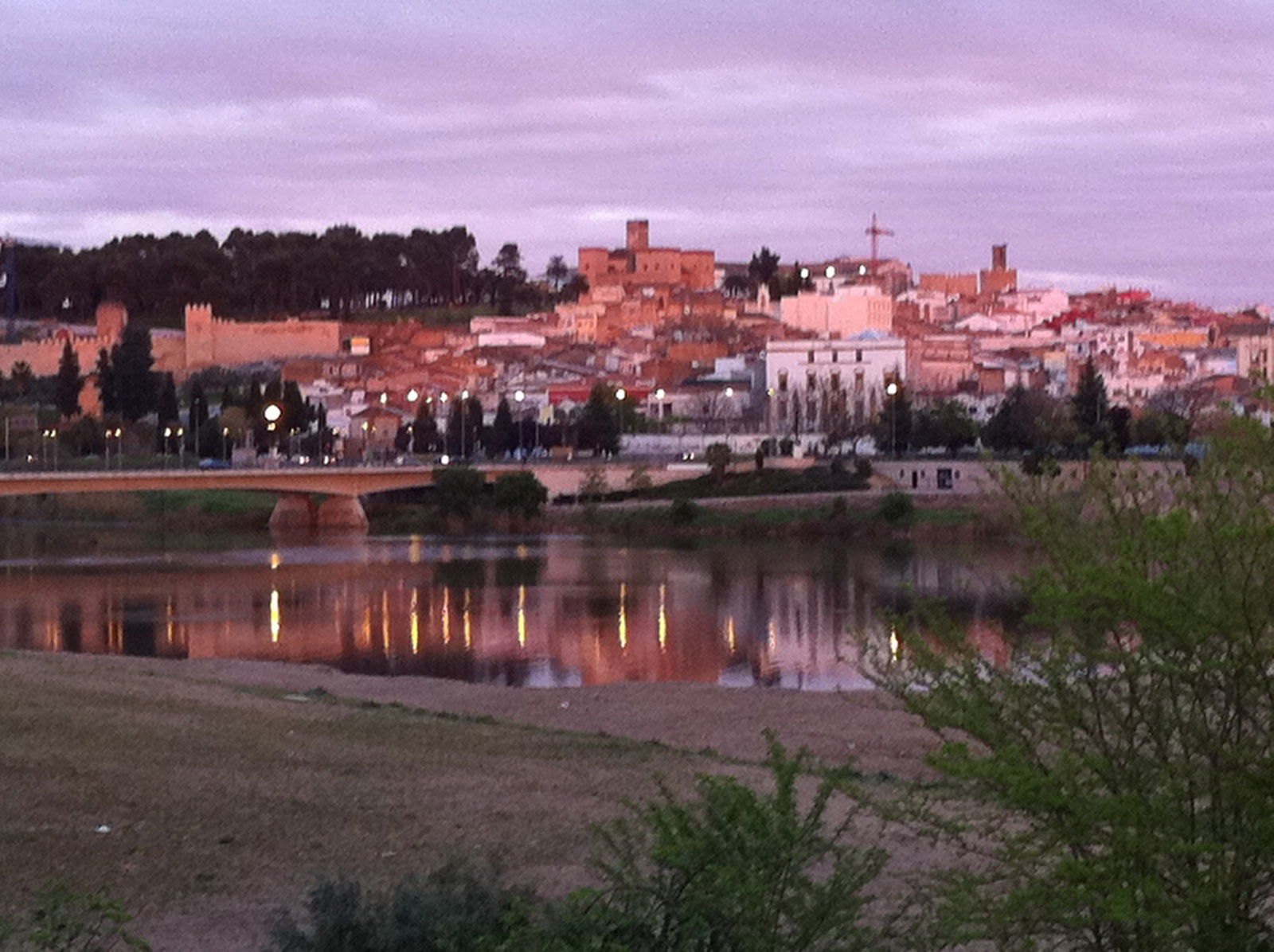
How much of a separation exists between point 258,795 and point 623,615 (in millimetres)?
16756

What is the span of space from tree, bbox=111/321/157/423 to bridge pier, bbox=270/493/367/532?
22.1 meters

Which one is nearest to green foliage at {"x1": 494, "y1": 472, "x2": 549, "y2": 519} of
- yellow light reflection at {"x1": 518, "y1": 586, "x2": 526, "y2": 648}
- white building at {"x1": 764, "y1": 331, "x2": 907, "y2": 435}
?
yellow light reflection at {"x1": 518, "y1": 586, "x2": 526, "y2": 648}

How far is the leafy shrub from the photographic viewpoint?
44.8 m

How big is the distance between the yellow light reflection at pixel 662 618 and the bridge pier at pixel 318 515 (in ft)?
57.9

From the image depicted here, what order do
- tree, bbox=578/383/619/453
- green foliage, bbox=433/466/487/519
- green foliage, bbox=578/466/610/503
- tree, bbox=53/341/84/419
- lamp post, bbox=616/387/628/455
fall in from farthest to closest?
1. tree, bbox=53/341/84/419
2. lamp post, bbox=616/387/628/455
3. tree, bbox=578/383/619/453
4. green foliage, bbox=578/466/610/503
5. green foliage, bbox=433/466/487/519

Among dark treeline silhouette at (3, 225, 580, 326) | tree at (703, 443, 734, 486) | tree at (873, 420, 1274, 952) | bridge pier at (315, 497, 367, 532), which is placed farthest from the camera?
dark treeline silhouette at (3, 225, 580, 326)

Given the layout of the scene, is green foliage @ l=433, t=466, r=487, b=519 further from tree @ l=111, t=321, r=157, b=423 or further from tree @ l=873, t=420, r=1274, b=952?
tree @ l=873, t=420, r=1274, b=952

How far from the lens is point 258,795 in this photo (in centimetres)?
916

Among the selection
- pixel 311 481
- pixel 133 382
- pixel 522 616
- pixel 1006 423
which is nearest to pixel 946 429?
pixel 1006 423

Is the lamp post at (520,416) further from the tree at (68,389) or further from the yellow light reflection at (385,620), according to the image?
the yellow light reflection at (385,620)

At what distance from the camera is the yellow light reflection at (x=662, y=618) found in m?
22.6

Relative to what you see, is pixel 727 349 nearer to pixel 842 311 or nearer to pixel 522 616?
pixel 842 311

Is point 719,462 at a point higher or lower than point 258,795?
lower

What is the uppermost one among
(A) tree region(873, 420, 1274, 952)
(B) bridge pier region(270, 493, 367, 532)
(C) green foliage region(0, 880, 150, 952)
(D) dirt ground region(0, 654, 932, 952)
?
(A) tree region(873, 420, 1274, 952)
